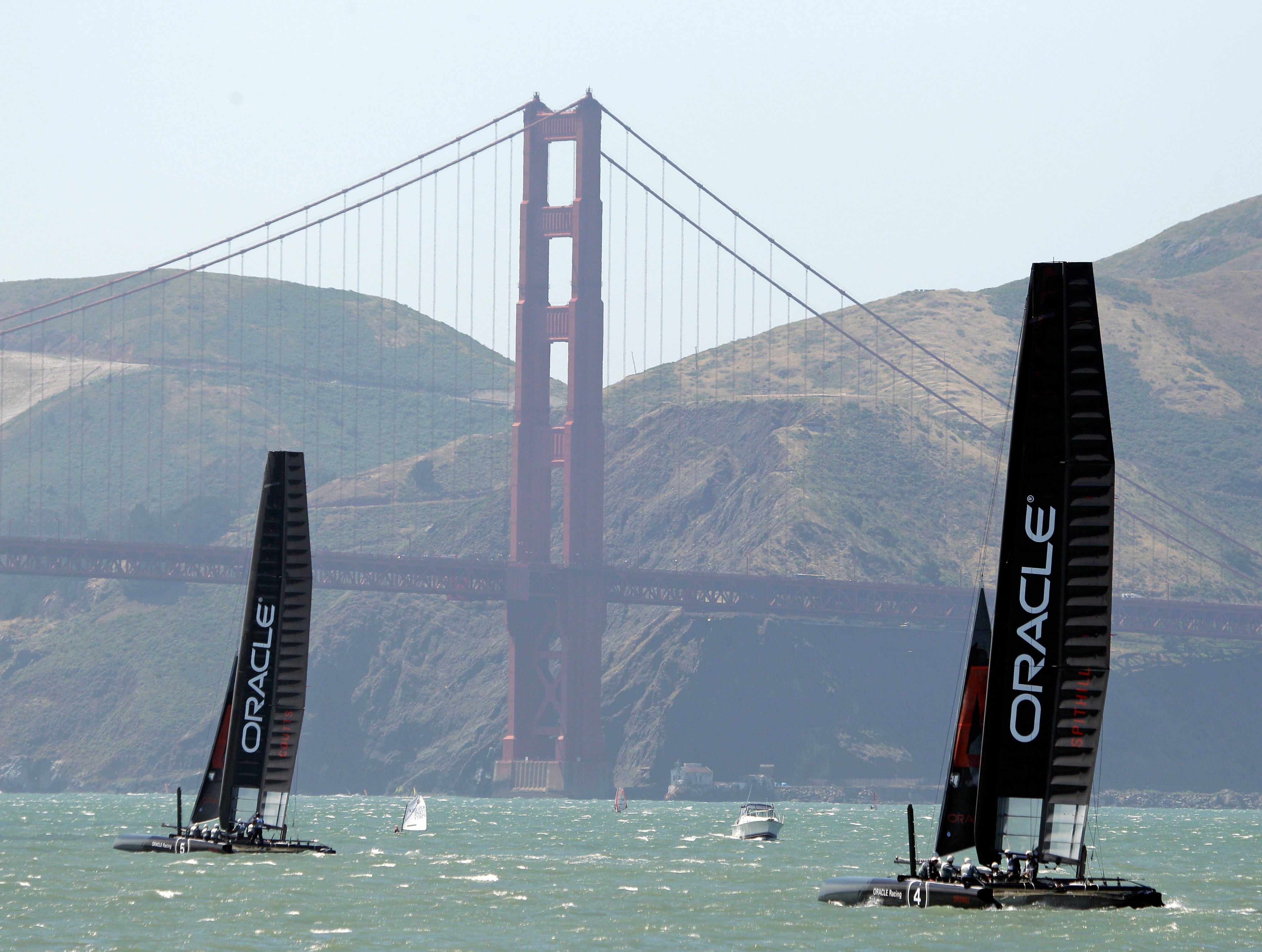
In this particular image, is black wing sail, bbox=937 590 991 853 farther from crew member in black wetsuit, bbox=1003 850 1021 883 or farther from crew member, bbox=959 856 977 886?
crew member in black wetsuit, bbox=1003 850 1021 883

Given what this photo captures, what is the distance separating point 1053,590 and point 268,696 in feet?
49.6

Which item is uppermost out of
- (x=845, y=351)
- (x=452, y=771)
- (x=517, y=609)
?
(x=845, y=351)

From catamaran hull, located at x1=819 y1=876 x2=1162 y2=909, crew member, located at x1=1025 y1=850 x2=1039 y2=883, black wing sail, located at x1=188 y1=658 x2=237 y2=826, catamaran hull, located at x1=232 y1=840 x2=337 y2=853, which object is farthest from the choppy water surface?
black wing sail, located at x1=188 y1=658 x2=237 y2=826

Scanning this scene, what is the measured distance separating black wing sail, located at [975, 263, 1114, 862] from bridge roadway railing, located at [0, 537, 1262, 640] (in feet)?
231

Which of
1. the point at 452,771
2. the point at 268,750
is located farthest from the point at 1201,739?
the point at 268,750

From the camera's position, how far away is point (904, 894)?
75.0 feet

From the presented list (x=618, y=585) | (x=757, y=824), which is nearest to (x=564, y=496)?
(x=618, y=585)

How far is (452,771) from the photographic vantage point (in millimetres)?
113125

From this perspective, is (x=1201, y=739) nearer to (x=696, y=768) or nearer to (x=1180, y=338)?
(x=696, y=768)

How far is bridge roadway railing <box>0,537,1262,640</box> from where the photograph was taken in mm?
90312

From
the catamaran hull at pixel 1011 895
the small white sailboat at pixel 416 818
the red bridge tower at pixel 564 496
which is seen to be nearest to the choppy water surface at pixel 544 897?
the catamaran hull at pixel 1011 895

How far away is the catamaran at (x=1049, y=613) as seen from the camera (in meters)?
21.0

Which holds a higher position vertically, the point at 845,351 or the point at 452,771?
the point at 845,351

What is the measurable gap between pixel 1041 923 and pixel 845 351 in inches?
5933
